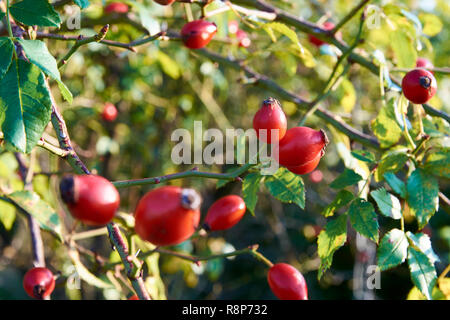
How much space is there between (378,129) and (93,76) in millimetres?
2705

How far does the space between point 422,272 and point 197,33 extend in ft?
4.09

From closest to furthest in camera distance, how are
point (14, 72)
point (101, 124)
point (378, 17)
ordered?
1. point (14, 72)
2. point (378, 17)
3. point (101, 124)

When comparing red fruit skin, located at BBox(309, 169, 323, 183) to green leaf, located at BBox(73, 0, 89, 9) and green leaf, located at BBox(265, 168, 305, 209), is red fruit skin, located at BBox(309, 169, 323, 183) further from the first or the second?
green leaf, located at BBox(73, 0, 89, 9)

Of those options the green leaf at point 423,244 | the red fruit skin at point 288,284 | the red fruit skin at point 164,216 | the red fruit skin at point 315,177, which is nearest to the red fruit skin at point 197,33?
the red fruit skin at point 164,216

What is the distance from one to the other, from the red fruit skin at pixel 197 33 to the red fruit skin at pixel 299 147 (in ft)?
2.09

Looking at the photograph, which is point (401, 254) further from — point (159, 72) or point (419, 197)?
point (159, 72)

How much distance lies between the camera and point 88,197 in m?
0.87

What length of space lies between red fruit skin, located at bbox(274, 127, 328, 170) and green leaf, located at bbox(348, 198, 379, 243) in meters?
0.25

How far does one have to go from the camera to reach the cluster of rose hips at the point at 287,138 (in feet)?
4.05

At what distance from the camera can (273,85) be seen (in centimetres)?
224

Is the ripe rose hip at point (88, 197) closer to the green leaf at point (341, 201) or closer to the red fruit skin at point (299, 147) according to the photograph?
the red fruit skin at point (299, 147)

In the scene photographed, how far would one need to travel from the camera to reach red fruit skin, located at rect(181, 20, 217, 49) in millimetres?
1633

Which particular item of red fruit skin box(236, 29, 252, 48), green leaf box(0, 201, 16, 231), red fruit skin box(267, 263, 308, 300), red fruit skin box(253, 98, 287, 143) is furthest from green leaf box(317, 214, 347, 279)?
green leaf box(0, 201, 16, 231)
